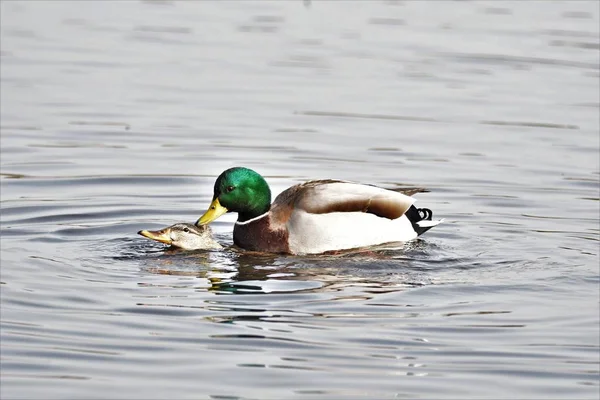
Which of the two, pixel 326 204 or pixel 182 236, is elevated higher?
pixel 326 204

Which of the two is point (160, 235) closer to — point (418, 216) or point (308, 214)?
point (308, 214)

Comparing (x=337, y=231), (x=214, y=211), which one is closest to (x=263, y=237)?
(x=214, y=211)

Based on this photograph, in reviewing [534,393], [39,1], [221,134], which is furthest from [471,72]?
[534,393]

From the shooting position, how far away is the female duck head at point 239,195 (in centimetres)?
1209

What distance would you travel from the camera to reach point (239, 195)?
12094 millimetres

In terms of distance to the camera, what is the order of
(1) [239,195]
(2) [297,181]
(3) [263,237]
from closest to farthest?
1. (3) [263,237]
2. (1) [239,195]
3. (2) [297,181]

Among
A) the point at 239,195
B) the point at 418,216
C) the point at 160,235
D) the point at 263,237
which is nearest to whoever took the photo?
the point at 160,235

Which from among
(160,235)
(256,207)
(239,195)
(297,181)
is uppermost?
(239,195)

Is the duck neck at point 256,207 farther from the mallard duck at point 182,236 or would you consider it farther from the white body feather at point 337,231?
the mallard duck at point 182,236

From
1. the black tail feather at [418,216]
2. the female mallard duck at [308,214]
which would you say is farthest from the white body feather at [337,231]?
the black tail feather at [418,216]

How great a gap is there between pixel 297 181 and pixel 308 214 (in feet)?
8.37

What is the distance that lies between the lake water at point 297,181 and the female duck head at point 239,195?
44cm

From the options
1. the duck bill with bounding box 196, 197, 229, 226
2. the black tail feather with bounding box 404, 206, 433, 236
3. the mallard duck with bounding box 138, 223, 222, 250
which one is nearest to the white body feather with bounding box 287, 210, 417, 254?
the black tail feather with bounding box 404, 206, 433, 236

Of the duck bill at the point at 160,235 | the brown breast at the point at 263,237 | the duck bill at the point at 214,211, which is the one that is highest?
the duck bill at the point at 214,211
